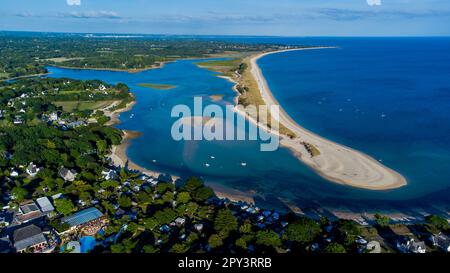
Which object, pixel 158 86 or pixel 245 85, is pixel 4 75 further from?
pixel 245 85

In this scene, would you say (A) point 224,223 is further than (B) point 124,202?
No

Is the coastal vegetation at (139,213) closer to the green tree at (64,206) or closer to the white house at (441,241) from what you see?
the green tree at (64,206)

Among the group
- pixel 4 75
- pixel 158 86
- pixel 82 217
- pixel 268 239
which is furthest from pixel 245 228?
pixel 4 75

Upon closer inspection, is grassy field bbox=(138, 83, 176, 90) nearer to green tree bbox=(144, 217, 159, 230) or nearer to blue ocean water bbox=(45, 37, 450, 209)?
blue ocean water bbox=(45, 37, 450, 209)

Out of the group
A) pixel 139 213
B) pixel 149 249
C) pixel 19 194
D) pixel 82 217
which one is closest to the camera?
pixel 149 249

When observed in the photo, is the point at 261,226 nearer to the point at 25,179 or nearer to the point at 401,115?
the point at 25,179

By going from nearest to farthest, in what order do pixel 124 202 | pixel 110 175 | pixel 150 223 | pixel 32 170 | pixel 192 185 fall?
pixel 150 223, pixel 124 202, pixel 192 185, pixel 110 175, pixel 32 170

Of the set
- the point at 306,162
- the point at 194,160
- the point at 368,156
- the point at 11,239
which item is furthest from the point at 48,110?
the point at 368,156
